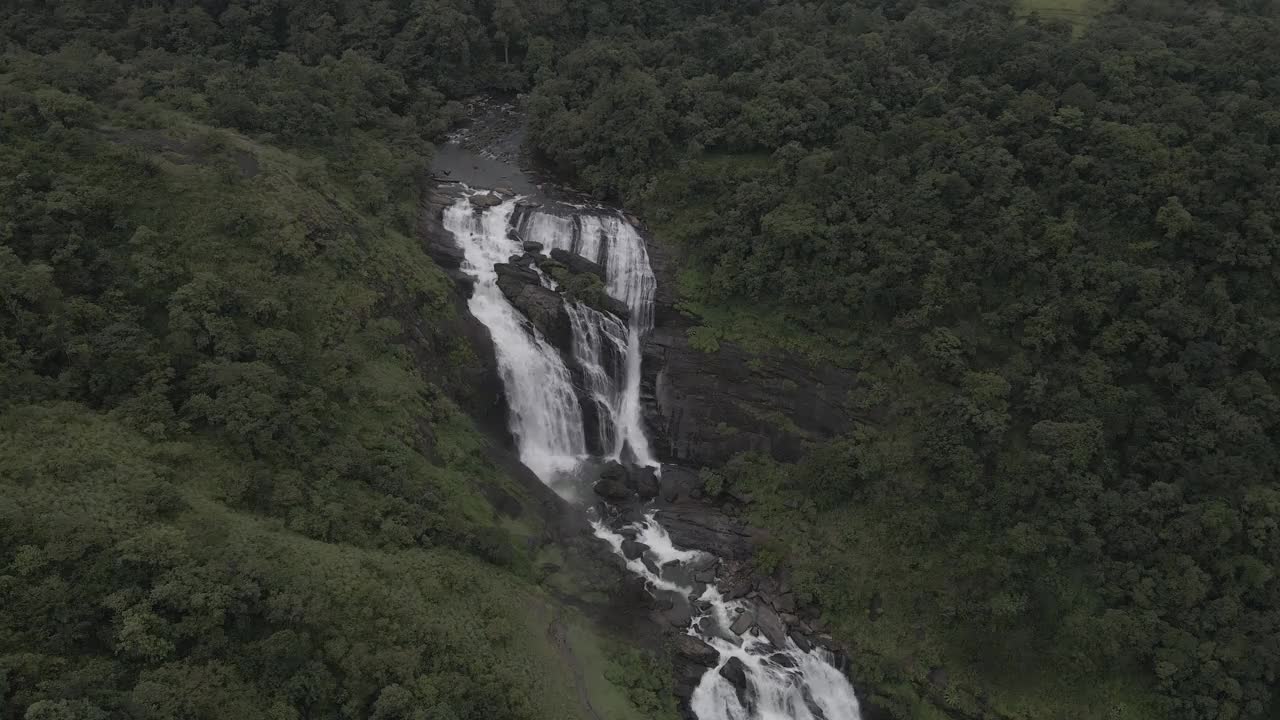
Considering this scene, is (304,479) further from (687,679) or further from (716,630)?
(716,630)

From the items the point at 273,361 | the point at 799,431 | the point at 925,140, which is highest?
the point at 925,140

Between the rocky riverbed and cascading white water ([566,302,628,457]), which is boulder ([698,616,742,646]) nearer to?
the rocky riverbed

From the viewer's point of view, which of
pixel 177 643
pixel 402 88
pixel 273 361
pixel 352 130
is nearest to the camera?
pixel 177 643

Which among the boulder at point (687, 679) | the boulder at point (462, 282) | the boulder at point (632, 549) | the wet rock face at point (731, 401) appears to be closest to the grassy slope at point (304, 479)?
the boulder at point (462, 282)

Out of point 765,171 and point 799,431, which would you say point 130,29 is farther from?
point 799,431

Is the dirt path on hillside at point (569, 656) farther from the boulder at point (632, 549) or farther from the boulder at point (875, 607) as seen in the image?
the boulder at point (875, 607)

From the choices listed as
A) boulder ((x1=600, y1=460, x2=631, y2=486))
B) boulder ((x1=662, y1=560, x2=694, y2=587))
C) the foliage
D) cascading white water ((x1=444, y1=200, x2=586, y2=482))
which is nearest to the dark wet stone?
cascading white water ((x1=444, y1=200, x2=586, y2=482))

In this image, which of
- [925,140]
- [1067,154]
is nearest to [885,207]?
[925,140]

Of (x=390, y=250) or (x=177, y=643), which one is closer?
(x=177, y=643)
